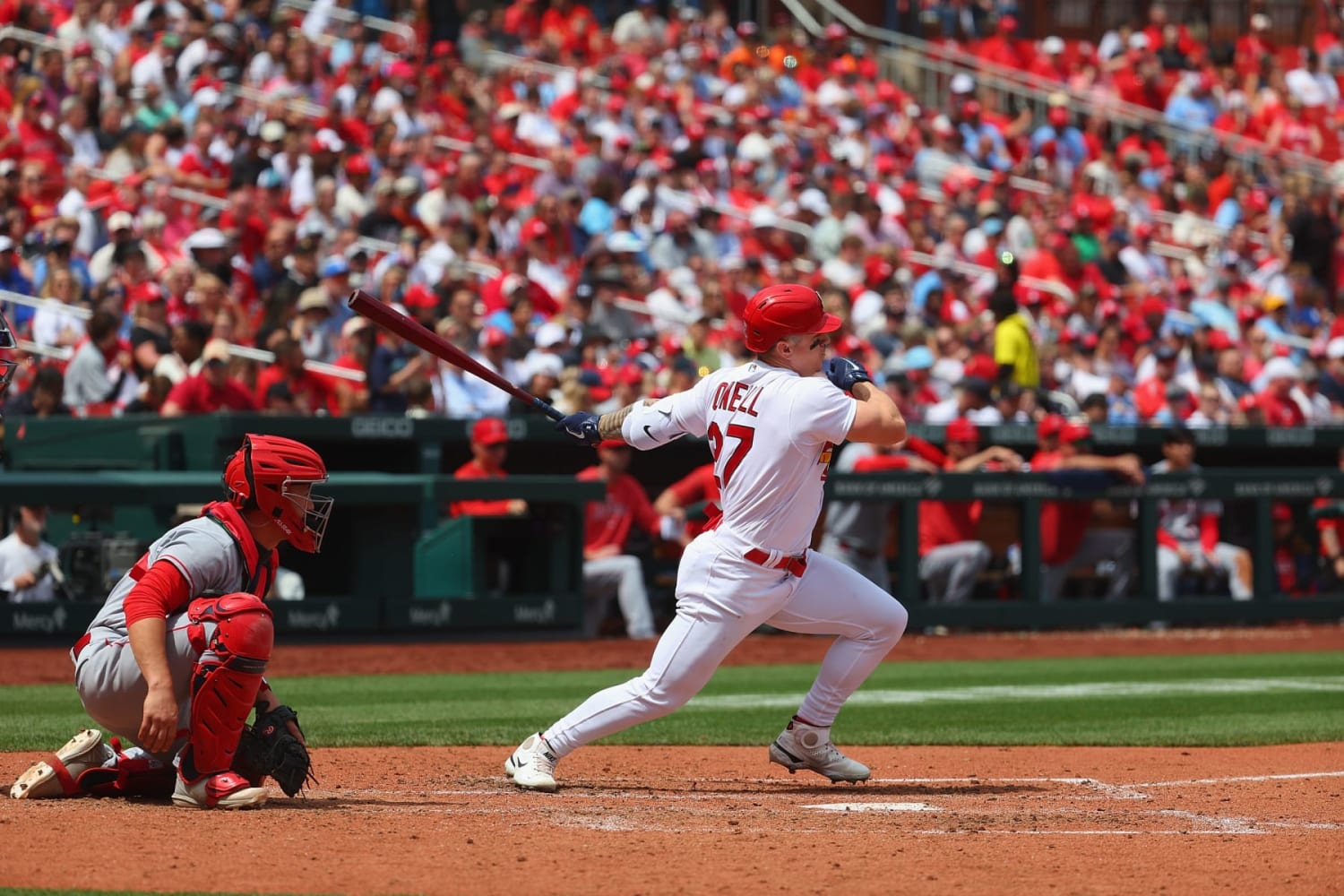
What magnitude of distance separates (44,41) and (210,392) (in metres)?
6.44

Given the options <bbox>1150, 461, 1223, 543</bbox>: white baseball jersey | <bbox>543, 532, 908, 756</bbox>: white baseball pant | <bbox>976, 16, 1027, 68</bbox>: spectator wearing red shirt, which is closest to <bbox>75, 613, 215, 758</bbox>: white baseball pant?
<bbox>543, 532, 908, 756</bbox>: white baseball pant

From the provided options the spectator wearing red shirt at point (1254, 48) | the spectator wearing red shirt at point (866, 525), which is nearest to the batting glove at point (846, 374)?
the spectator wearing red shirt at point (866, 525)

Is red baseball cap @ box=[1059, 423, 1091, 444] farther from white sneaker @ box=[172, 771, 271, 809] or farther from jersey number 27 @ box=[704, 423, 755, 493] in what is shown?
white sneaker @ box=[172, 771, 271, 809]

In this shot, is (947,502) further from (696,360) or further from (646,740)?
(646,740)

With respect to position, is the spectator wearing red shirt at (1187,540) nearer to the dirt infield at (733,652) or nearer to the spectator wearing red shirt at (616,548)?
the dirt infield at (733,652)

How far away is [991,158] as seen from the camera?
2202 centimetres

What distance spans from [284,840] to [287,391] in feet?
25.6

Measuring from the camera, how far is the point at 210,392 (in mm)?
12258

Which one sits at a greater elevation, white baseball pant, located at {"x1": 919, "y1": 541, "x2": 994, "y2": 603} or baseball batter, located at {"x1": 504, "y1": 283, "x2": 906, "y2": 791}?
baseball batter, located at {"x1": 504, "y1": 283, "x2": 906, "y2": 791}

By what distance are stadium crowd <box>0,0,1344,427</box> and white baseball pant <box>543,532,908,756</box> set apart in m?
A: 6.69

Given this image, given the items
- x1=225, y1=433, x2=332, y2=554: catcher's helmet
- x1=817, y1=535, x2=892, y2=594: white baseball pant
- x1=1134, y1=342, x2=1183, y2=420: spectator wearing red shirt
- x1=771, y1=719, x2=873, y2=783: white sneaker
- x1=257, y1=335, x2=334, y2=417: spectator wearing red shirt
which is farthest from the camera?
x1=1134, y1=342, x2=1183, y2=420: spectator wearing red shirt

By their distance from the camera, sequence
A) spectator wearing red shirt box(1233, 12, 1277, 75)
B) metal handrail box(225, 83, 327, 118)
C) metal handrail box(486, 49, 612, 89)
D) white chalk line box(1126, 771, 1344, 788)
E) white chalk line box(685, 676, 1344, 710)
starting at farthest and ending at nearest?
spectator wearing red shirt box(1233, 12, 1277, 75) → metal handrail box(486, 49, 612, 89) → metal handrail box(225, 83, 327, 118) → white chalk line box(685, 676, 1344, 710) → white chalk line box(1126, 771, 1344, 788)

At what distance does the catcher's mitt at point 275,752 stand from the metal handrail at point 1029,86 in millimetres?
19693

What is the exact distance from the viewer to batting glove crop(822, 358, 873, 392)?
6.14 meters
